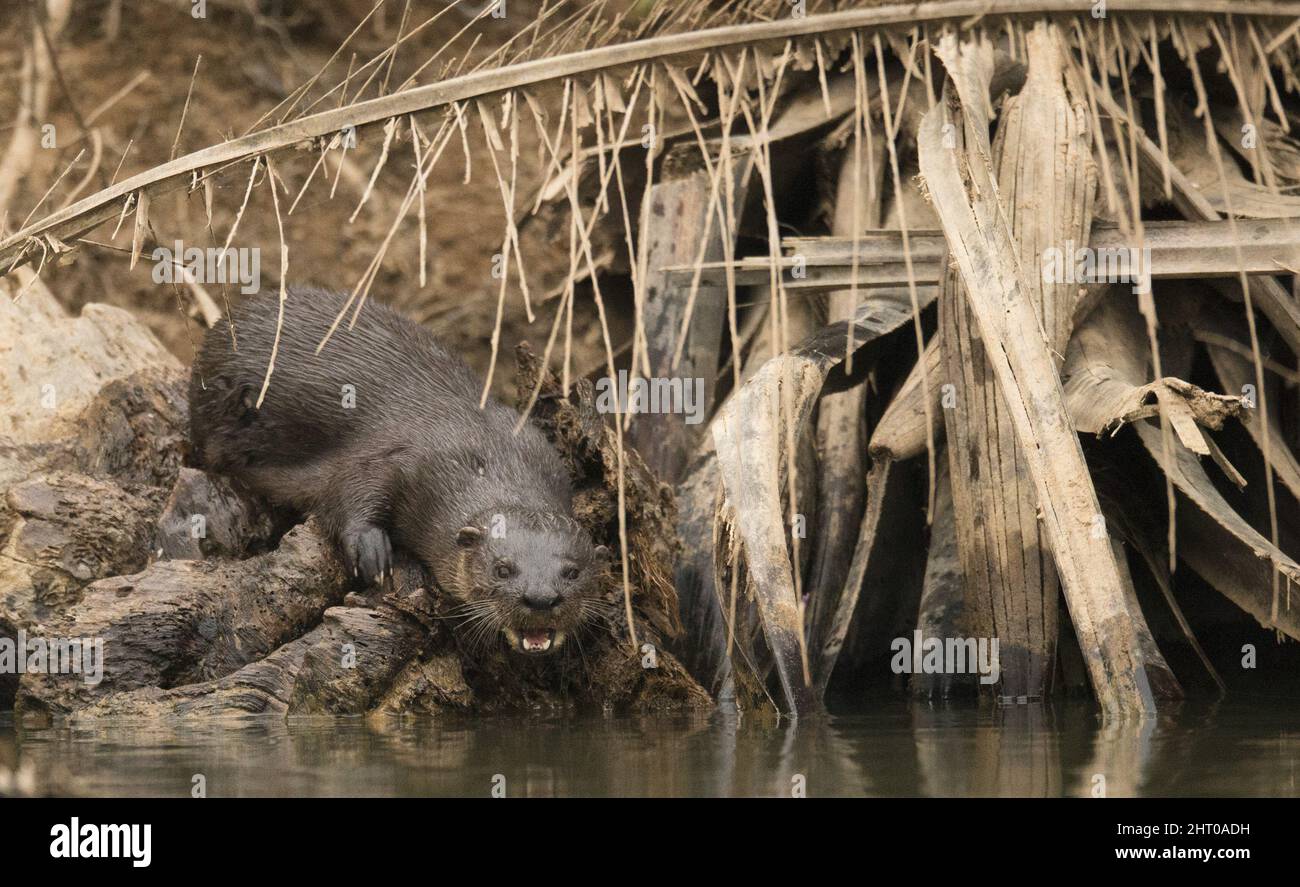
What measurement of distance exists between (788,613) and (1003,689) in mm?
729

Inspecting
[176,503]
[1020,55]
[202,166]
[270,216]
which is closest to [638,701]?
[176,503]

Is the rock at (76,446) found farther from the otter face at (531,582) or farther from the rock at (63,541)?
the otter face at (531,582)

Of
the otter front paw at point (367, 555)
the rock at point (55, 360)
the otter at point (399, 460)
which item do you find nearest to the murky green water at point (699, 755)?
the otter at point (399, 460)

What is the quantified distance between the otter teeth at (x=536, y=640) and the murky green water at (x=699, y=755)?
301 millimetres

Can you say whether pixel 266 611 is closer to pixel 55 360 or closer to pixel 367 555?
pixel 367 555

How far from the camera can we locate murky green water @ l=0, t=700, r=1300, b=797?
293 cm

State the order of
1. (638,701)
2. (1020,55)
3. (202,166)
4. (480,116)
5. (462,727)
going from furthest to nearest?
(1020,55) < (638,701) < (462,727) < (202,166) < (480,116)

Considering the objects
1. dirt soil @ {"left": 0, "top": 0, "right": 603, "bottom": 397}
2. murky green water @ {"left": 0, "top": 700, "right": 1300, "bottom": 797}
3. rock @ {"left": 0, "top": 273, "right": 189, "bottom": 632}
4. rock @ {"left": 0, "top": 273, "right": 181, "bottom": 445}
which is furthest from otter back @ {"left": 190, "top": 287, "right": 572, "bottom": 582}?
dirt soil @ {"left": 0, "top": 0, "right": 603, "bottom": 397}

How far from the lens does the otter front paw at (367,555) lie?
481 centimetres

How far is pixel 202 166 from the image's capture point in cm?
331

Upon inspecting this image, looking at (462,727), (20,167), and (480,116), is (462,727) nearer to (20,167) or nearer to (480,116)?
(480,116)

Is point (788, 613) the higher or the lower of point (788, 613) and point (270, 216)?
the lower

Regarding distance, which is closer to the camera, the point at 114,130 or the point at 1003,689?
the point at 1003,689

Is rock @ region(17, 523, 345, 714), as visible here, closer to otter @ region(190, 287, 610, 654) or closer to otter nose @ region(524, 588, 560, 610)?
otter @ region(190, 287, 610, 654)
